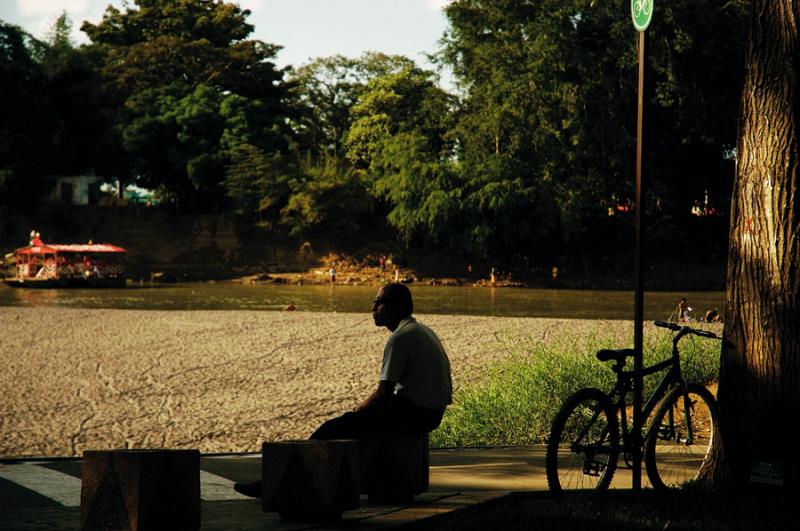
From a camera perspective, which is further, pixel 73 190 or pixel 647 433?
pixel 73 190

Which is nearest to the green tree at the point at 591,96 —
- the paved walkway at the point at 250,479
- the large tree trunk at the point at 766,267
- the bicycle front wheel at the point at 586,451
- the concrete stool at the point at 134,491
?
the paved walkway at the point at 250,479

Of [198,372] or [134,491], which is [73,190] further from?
[134,491]

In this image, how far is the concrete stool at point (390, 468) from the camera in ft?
24.5

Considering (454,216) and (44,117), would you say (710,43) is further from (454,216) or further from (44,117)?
(44,117)

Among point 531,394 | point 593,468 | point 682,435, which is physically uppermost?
point 682,435

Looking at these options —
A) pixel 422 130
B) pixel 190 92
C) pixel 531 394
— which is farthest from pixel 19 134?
pixel 531 394

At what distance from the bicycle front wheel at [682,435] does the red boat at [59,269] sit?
165ft

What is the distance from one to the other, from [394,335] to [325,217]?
2277 inches

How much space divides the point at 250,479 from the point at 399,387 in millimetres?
2210

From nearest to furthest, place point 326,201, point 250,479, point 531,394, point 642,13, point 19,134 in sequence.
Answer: point 642,13 → point 250,479 → point 531,394 → point 326,201 → point 19,134

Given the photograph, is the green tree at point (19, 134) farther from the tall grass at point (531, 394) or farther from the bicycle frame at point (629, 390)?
the bicycle frame at point (629, 390)

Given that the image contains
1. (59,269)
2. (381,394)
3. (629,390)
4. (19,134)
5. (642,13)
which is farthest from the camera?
(19,134)

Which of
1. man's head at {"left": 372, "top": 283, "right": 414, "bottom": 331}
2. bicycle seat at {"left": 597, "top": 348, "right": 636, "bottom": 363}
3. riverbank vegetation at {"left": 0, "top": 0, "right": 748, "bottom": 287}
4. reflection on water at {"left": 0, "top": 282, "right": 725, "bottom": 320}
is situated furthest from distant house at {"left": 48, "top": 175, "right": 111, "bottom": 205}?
bicycle seat at {"left": 597, "top": 348, "right": 636, "bottom": 363}

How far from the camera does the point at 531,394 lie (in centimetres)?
1445
